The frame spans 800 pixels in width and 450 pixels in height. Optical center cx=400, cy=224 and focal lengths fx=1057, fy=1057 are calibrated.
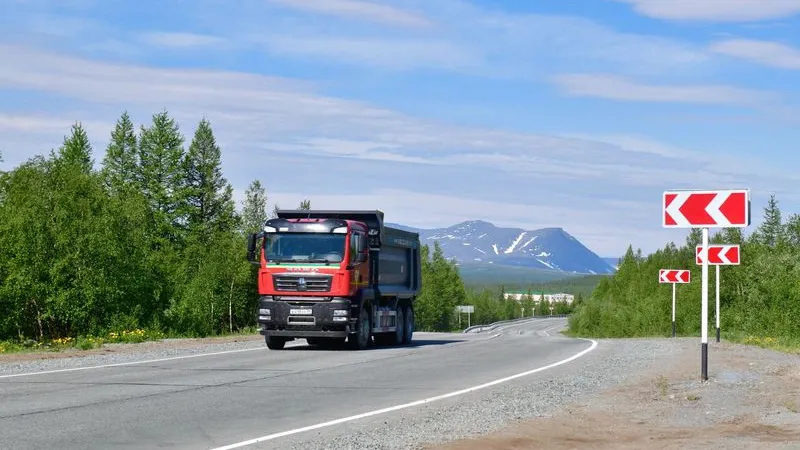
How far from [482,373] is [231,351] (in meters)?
8.58

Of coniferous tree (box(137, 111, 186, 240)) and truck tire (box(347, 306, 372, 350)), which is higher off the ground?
coniferous tree (box(137, 111, 186, 240))

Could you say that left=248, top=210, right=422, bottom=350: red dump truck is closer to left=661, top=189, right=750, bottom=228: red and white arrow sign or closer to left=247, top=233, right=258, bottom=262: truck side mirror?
left=247, top=233, right=258, bottom=262: truck side mirror

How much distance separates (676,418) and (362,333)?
1617 centimetres

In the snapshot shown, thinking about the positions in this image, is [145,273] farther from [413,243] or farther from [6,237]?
[413,243]

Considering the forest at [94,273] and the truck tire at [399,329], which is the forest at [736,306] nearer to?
the truck tire at [399,329]

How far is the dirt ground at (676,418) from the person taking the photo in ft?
32.9

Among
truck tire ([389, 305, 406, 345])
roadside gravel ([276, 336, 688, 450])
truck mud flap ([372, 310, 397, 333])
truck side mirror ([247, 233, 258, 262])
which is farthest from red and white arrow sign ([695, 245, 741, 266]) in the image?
truck side mirror ([247, 233, 258, 262])

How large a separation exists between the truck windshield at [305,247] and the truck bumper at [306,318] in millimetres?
1099

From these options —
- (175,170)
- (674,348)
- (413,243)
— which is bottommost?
(674,348)

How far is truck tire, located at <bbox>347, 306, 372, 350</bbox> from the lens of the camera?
1081 inches

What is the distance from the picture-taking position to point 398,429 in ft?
36.9

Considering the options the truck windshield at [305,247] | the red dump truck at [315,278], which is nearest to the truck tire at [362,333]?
the red dump truck at [315,278]

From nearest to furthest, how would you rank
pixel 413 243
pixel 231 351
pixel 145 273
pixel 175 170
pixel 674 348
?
pixel 231 351 < pixel 674 348 < pixel 413 243 < pixel 145 273 < pixel 175 170

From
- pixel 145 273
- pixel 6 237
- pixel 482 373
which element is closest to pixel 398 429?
pixel 482 373
